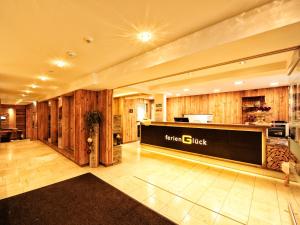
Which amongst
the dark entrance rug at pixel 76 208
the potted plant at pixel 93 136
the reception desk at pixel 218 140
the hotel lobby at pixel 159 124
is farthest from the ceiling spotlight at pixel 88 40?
the reception desk at pixel 218 140

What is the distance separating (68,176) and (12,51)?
3133 mm

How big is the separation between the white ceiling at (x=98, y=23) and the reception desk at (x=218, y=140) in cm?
327

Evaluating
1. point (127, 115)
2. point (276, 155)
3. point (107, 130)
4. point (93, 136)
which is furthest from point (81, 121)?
point (276, 155)

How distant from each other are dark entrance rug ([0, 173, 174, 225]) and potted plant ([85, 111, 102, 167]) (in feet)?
4.28

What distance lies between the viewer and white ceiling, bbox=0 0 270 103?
58.6 inches

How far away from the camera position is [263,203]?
2.59m

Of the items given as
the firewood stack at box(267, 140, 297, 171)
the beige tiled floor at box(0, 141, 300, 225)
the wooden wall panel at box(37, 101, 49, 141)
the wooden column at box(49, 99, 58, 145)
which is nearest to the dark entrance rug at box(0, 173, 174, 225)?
the beige tiled floor at box(0, 141, 300, 225)

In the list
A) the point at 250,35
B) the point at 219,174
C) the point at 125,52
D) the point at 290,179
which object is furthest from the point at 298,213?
the point at 125,52

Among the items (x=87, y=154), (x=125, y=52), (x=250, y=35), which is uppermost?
(x=125, y=52)

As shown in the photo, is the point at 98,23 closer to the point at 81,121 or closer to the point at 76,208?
the point at 76,208

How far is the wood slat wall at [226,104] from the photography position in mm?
5918

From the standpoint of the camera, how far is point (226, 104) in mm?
7145

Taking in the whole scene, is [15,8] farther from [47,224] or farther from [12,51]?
[47,224]

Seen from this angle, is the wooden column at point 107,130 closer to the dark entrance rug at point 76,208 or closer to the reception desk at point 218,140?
the dark entrance rug at point 76,208
